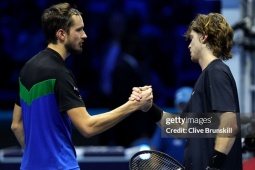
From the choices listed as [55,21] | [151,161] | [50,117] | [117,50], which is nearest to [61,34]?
[55,21]

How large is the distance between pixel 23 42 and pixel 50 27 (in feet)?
17.7

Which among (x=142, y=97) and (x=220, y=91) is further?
(x=142, y=97)

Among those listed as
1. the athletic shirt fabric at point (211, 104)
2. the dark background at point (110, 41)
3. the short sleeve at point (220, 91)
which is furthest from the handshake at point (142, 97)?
the dark background at point (110, 41)

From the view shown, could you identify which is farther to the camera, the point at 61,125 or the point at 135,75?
the point at 135,75

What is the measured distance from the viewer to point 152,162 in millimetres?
4461

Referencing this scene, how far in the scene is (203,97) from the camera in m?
4.45

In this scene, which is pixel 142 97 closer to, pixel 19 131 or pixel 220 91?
pixel 220 91

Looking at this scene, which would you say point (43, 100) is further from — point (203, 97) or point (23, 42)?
point (23, 42)

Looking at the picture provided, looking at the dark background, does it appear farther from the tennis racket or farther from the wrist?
the wrist

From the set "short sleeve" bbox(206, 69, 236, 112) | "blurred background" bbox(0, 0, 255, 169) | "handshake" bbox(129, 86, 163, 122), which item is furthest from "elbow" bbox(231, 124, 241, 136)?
"blurred background" bbox(0, 0, 255, 169)

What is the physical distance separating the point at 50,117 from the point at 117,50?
506 centimetres

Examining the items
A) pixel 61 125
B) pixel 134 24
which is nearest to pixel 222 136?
pixel 61 125

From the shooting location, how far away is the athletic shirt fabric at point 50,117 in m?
4.27

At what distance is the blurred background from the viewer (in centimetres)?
910
